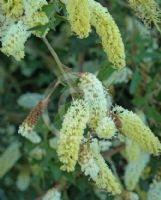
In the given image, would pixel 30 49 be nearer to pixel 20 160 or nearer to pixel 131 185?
pixel 20 160

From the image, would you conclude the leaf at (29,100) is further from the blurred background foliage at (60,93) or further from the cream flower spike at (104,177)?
the cream flower spike at (104,177)

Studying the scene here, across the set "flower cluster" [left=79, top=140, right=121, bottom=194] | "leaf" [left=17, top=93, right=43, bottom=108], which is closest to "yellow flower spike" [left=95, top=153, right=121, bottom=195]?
"flower cluster" [left=79, top=140, right=121, bottom=194]

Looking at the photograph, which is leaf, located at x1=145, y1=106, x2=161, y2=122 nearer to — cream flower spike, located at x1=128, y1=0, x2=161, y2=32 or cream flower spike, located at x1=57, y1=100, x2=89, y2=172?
cream flower spike, located at x1=128, y1=0, x2=161, y2=32

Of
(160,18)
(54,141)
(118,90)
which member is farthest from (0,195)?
(160,18)

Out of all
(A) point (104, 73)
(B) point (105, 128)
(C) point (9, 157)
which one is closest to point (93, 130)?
(B) point (105, 128)

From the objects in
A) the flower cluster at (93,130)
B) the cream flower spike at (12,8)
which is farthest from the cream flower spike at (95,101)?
the cream flower spike at (12,8)
